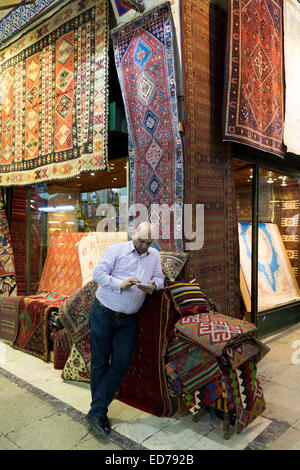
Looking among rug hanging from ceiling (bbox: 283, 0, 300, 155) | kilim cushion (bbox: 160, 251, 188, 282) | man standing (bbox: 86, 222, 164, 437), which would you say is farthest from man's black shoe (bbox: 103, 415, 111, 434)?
rug hanging from ceiling (bbox: 283, 0, 300, 155)

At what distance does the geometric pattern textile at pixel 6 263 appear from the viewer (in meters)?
6.00

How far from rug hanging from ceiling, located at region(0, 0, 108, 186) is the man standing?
1665 mm

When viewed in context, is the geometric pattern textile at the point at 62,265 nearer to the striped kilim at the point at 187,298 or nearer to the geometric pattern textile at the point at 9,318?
the geometric pattern textile at the point at 9,318

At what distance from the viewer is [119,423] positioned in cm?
285

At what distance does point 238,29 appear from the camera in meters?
A: 3.71

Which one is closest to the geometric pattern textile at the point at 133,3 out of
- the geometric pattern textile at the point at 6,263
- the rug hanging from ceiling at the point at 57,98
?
the rug hanging from ceiling at the point at 57,98

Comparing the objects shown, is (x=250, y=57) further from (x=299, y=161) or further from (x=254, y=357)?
(x=254, y=357)

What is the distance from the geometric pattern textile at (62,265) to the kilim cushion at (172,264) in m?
2.07

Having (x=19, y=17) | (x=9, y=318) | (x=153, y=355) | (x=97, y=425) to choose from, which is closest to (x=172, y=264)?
(x=153, y=355)

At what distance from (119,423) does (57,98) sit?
4.22 m

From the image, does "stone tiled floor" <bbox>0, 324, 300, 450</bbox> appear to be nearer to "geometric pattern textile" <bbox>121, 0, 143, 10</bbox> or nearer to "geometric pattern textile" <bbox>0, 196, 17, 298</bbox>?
"geometric pattern textile" <bbox>0, 196, 17, 298</bbox>

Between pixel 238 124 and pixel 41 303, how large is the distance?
3272mm
